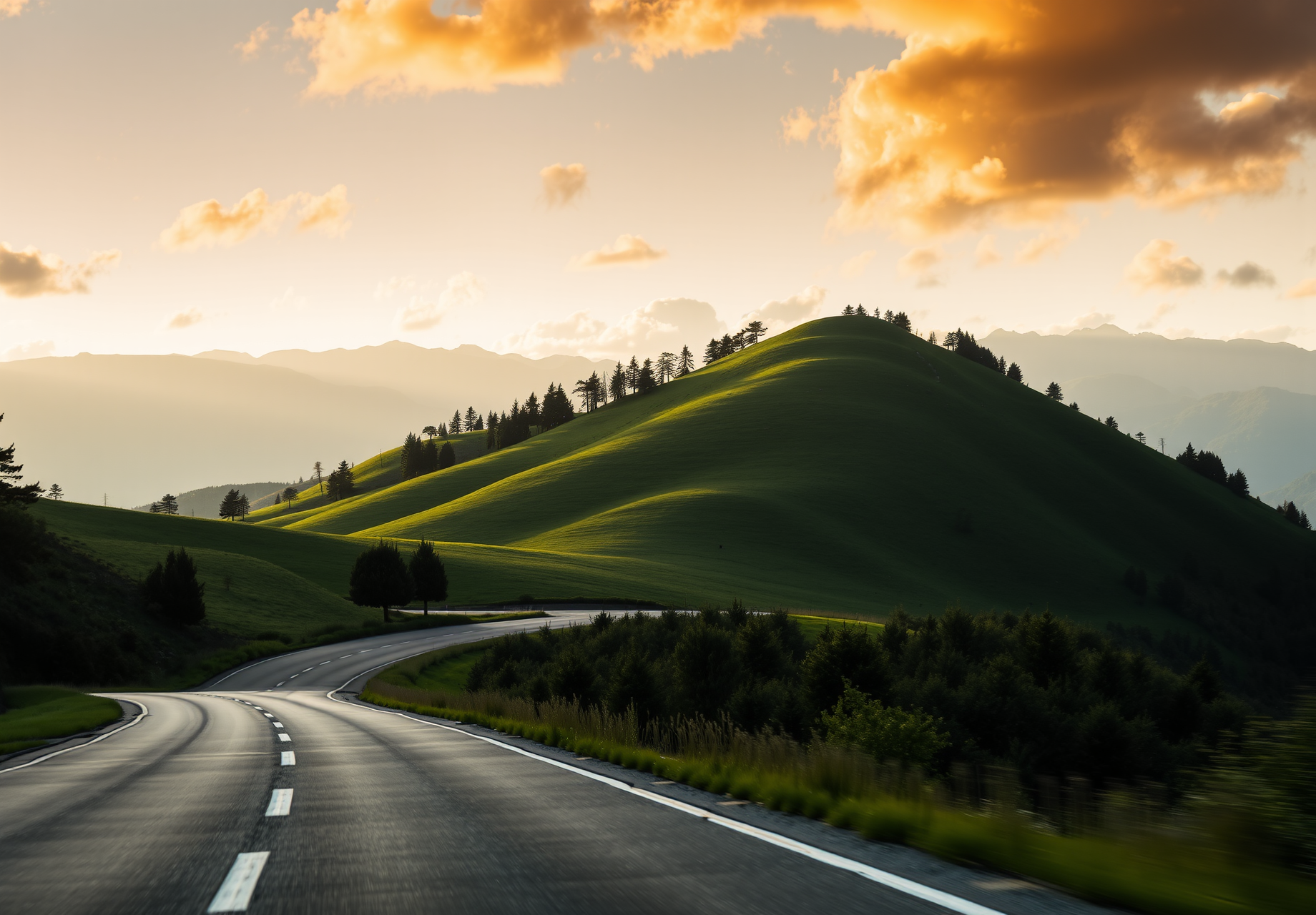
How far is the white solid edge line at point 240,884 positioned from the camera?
5.52 m

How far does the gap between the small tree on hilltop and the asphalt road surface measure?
6351 cm

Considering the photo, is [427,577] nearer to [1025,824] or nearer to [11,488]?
[11,488]

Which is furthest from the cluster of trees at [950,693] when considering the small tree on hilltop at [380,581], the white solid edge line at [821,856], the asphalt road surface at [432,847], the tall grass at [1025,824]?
the small tree on hilltop at [380,581]

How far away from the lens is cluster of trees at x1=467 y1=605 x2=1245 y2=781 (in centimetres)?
2662

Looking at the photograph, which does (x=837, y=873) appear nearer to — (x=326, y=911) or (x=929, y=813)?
(x=929, y=813)

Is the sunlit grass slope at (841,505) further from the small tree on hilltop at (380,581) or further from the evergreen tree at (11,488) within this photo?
the evergreen tree at (11,488)

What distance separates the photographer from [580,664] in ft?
104

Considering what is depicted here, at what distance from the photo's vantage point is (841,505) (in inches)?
5187

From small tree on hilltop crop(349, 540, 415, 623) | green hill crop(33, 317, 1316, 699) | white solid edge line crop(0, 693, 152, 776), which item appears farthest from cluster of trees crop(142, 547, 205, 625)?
white solid edge line crop(0, 693, 152, 776)

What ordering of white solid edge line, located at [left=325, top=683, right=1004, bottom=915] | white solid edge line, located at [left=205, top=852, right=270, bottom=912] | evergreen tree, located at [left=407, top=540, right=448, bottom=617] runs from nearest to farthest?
white solid edge line, located at [left=325, top=683, right=1004, bottom=915]
white solid edge line, located at [left=205, top=852, right=270, bottom=912]
evergreen tree, located at [left=407, top=540, right=448, bottom=617]

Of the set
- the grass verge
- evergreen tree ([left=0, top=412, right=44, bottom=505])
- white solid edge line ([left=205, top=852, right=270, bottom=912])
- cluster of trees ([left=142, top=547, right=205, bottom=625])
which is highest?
evergreen tree ([left=0, top=412, right=44, bottom=505])

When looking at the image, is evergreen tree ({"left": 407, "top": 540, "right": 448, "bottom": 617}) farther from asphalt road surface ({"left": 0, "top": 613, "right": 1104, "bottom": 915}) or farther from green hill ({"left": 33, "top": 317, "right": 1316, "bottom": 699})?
asphalt road surface ({"left": 0, "top": 613, "right": 1104, "bottom": 915})

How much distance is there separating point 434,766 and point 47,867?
6909 mm

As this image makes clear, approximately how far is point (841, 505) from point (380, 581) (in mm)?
75590
